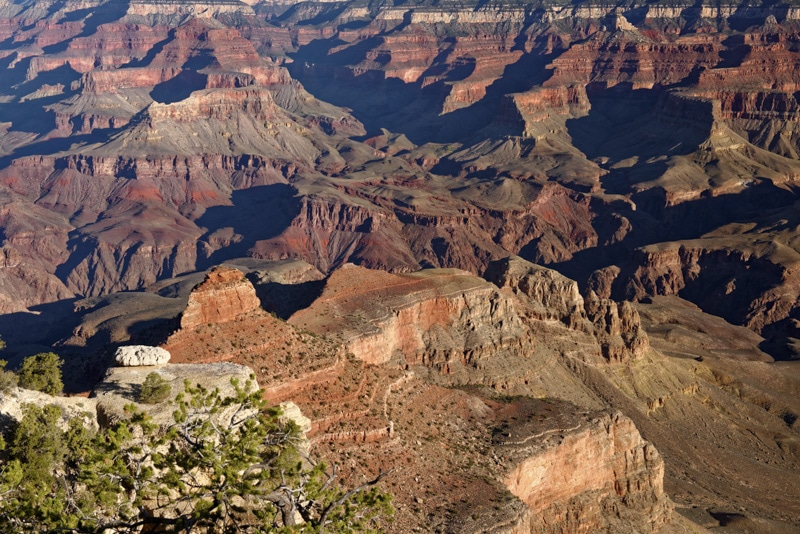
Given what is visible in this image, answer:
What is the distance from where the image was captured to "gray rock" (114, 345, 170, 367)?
5178 centimetres

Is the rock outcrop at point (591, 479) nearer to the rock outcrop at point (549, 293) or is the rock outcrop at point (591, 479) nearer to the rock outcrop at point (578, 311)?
the rock outcrop at point (578, 311)

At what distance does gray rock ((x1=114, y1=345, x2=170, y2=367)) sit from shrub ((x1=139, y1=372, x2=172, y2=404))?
665 centimetres

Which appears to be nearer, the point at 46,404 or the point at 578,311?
the point at 46,404

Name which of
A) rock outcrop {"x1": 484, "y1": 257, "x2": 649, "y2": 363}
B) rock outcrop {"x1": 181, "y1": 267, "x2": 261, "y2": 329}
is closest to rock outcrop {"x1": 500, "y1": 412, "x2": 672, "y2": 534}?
rock outcrop {"x1": 181, "y1": 267, "x2": 261, "y2": 329}

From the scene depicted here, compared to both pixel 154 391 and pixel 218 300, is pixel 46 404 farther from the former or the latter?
pixel 218 300

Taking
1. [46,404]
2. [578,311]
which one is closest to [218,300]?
[46,404]

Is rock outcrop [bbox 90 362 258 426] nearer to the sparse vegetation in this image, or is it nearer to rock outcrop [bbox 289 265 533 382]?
the sparse vegetation

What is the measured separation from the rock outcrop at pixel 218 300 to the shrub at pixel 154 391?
1846 centimetres

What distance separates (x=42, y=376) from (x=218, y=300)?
41.7 feet

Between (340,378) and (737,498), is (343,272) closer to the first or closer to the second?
(340,378)

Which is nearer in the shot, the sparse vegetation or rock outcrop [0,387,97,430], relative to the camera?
the sparse vegetation

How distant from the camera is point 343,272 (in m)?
88.4

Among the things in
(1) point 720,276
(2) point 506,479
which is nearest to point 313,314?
(2) point 506,479

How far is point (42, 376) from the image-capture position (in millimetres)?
55344
